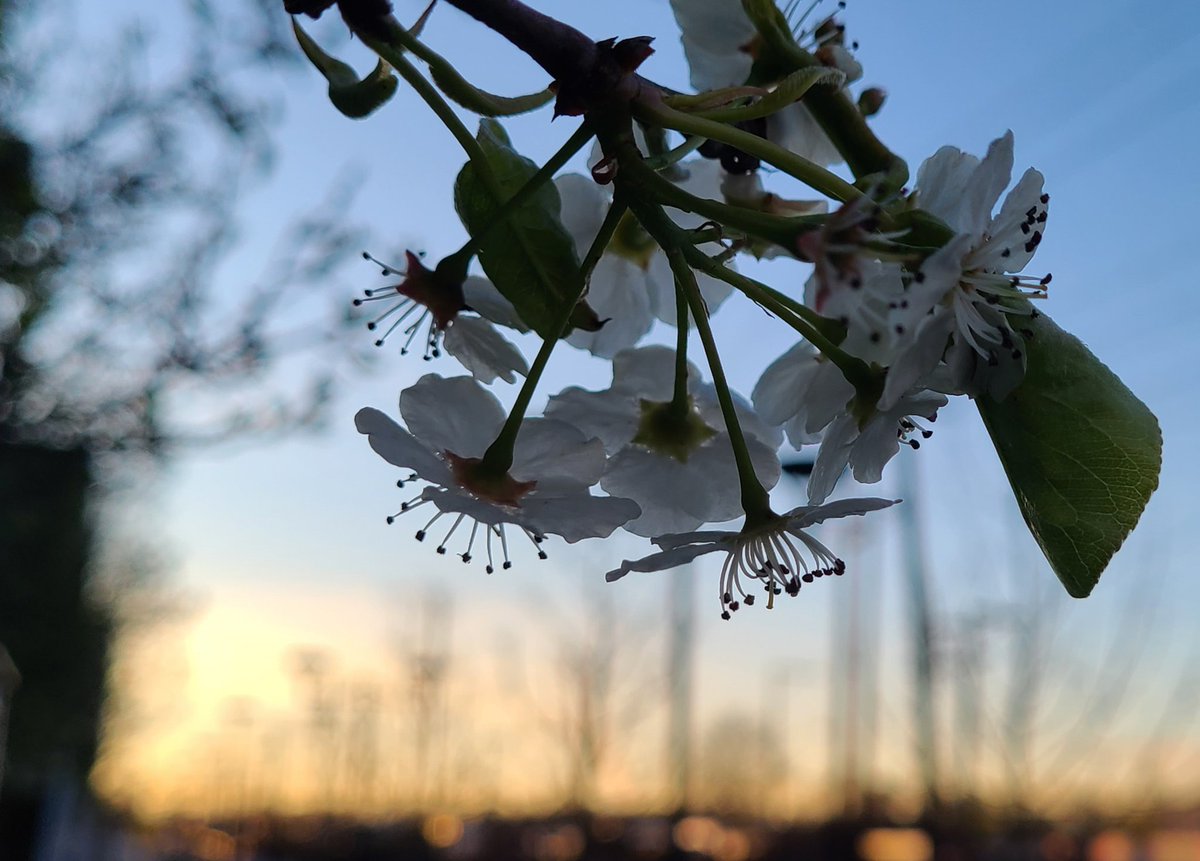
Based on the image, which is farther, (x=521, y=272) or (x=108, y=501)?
(x=108, y=501)

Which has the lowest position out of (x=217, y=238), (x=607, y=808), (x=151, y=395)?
(x=607, y=808)

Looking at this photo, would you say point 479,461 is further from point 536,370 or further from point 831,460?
point 831,460

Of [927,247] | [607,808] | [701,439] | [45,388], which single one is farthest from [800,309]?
[607,808]

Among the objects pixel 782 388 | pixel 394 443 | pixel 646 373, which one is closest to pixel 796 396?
pixel 782 388

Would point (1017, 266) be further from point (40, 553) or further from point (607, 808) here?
point (607, 808)

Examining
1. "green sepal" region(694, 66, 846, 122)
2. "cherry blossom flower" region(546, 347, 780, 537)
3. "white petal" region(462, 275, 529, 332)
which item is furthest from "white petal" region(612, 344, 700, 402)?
"green sepal" region(694, 66, 846, 122)

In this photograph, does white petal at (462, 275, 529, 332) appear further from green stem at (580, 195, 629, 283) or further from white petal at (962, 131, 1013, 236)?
white petal at (962, 131, 1013, 236)

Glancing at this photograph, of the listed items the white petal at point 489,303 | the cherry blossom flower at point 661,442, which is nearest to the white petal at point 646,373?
the cherry blossom flower at point 661,442
